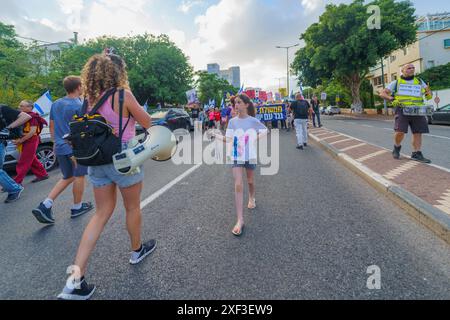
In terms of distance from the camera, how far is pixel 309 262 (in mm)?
2588

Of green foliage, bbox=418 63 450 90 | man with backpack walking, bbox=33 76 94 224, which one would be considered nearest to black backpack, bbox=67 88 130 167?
man with backpack walking, bbox=33 76 94 224

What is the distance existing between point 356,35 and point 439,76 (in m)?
13.1

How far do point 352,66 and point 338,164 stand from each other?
92.5 feet

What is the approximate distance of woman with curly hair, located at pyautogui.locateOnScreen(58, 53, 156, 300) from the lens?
7.29 ft

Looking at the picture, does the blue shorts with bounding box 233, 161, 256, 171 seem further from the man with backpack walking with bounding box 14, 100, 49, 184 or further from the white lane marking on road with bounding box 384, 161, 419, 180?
the man with backpack walking with bounding box 14, 100, 49, 184

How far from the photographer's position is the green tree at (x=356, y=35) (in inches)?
1106

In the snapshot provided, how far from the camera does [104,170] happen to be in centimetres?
234

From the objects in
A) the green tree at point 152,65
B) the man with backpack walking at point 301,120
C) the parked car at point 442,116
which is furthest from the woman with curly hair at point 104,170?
the green tree at point 152,65

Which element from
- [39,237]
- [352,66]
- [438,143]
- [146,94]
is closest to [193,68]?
[146,94]

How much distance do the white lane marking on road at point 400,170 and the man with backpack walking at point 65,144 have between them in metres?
5.00

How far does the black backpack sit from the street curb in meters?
3.34

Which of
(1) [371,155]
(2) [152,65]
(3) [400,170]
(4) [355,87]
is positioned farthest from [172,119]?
(4) [355,87]

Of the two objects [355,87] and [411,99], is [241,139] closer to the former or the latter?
[411,99]
